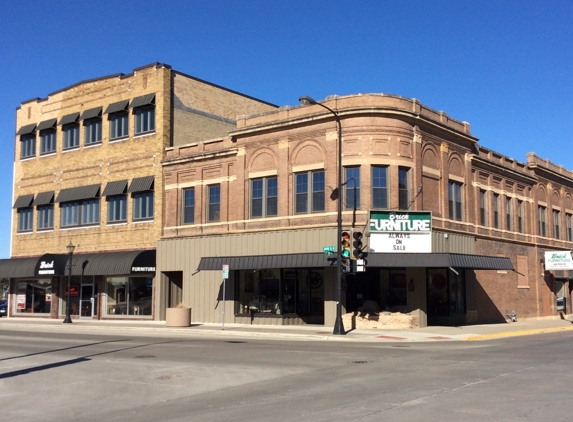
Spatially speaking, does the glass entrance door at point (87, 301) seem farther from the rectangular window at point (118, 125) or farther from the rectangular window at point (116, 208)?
the rectangular window at point (118, 125)

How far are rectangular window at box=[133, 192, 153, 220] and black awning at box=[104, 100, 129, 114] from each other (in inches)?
227

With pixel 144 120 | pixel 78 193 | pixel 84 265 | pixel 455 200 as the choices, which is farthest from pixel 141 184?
pixel 455 200


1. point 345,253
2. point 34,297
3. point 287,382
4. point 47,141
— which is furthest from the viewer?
point 47,141

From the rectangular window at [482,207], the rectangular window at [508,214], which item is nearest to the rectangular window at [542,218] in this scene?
the rectangular window at [508,214]

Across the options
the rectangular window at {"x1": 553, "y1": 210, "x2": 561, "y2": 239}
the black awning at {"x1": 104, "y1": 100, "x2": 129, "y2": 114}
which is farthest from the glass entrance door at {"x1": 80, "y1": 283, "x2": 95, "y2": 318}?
the rectangular window at {"x1": 553, "y1": 210, "x2": 561, "y2": 239}

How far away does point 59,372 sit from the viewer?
16172 millimetres

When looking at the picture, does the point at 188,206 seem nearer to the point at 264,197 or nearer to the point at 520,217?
the point at 264,197

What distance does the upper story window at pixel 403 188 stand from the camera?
30898 millimetres

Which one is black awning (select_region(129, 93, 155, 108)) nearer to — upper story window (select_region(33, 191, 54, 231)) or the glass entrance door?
upper story window (select_region(33, 191, 54, 231))

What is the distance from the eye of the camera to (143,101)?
129 ft

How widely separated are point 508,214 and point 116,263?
82.8 feet

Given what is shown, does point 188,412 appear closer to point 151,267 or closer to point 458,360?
point 458,360

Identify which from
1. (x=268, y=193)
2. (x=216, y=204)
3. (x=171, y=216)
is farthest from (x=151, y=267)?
(x=268, y=193)

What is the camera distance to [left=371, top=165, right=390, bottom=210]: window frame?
30422 mm
